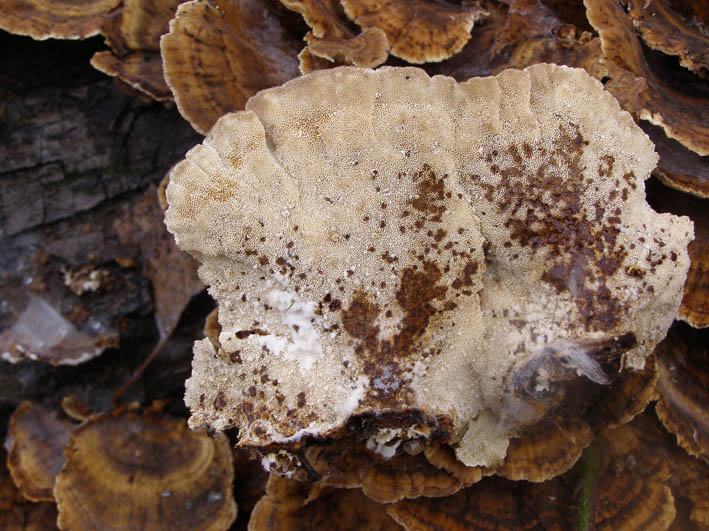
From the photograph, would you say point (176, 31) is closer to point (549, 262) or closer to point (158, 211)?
point (158, 211)

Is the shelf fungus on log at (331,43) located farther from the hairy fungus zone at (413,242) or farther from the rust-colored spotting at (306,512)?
the rust-colored spotting at (306,512)

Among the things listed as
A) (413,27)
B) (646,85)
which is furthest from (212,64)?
(646,85)

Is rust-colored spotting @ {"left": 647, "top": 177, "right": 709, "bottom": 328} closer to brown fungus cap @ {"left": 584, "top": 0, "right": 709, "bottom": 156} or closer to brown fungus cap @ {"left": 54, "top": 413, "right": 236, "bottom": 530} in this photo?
brown fungus cap @ {"left": 584, "top": 0, "right": 709, "bottom": 156}

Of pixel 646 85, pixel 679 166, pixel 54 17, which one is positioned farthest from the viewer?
pixel 54 17

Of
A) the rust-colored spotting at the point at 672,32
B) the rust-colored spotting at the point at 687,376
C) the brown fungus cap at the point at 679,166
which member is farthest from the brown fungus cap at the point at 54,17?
the rust-colored spotting at the point at 687,376

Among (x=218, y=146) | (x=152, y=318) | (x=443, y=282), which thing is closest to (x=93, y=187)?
(x=152, y=318)

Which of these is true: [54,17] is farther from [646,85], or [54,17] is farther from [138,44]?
[646,85]
